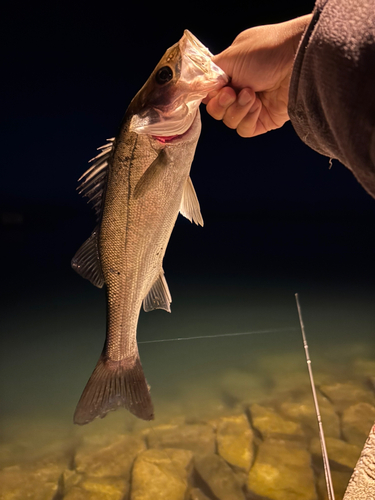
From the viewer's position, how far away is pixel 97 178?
40.6 inches

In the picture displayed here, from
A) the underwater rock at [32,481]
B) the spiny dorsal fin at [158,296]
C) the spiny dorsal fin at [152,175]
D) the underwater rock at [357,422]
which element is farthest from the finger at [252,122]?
the underwater rock at [32,481]

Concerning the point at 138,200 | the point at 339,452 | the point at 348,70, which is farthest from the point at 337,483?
the point at 348,70

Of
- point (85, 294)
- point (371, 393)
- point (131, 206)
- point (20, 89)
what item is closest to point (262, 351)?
point (371, 393)

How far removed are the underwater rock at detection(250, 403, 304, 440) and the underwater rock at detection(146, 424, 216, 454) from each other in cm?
26

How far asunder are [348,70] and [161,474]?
179 centimetres

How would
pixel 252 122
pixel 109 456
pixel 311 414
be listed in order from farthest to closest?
pixel 311 414 → pixel 109 456 → pixel 252 122

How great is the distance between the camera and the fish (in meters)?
0.93

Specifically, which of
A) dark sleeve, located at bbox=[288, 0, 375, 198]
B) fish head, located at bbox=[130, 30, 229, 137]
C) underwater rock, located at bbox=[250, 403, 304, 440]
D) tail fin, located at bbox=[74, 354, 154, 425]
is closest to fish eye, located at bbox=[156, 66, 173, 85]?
fish head, located at bbox=[130, 30, 229, 137]

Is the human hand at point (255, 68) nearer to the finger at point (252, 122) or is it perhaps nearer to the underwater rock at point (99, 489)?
the finger at point (252, 122)

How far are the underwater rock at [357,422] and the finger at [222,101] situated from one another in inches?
68.5

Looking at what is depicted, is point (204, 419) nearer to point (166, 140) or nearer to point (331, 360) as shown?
point (331, 360)

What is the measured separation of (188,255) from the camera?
7621mm

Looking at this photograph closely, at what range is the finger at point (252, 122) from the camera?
1.21m

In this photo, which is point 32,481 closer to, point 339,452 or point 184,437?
point 184,437
